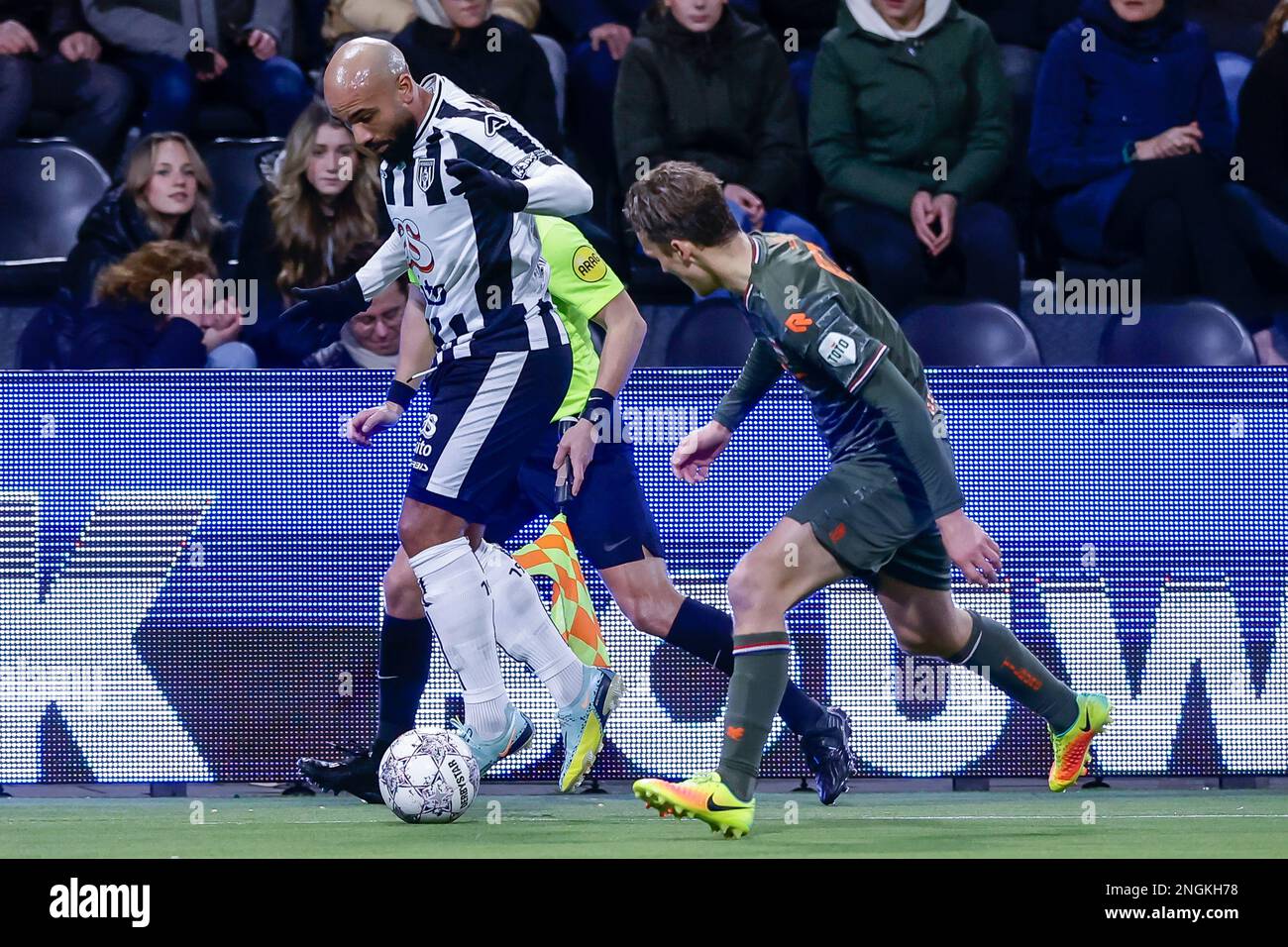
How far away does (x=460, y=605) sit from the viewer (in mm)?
5340

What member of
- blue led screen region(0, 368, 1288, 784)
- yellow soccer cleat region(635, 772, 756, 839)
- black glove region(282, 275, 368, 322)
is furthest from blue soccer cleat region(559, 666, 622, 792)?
black glove region(282, 275, 368, 322)

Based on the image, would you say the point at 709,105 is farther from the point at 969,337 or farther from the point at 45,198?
the point at 45,198

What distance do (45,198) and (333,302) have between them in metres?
3.24

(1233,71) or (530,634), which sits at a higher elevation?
(1233,71)

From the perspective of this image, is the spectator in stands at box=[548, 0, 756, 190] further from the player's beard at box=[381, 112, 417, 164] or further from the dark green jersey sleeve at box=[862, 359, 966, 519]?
the dark green jersey sleeve at box=[862, 359, 966, 519]

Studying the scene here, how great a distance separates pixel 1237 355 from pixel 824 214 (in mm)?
1785

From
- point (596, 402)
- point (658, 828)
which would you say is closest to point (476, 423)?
point (596, 402)

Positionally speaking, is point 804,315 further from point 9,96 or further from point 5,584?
point 9,96

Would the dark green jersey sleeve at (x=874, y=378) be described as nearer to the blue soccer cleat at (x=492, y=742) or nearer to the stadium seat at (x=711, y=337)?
the blue soccer cleat at (x=492, y=742)

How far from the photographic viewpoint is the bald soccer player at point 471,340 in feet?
17.5

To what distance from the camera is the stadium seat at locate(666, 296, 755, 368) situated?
25.1 feet

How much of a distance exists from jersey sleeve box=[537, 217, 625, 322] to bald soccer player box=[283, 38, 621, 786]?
39 centimetres

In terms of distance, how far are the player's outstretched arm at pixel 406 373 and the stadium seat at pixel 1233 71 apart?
4.37 metres

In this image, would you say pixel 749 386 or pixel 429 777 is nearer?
pixel 429 777
